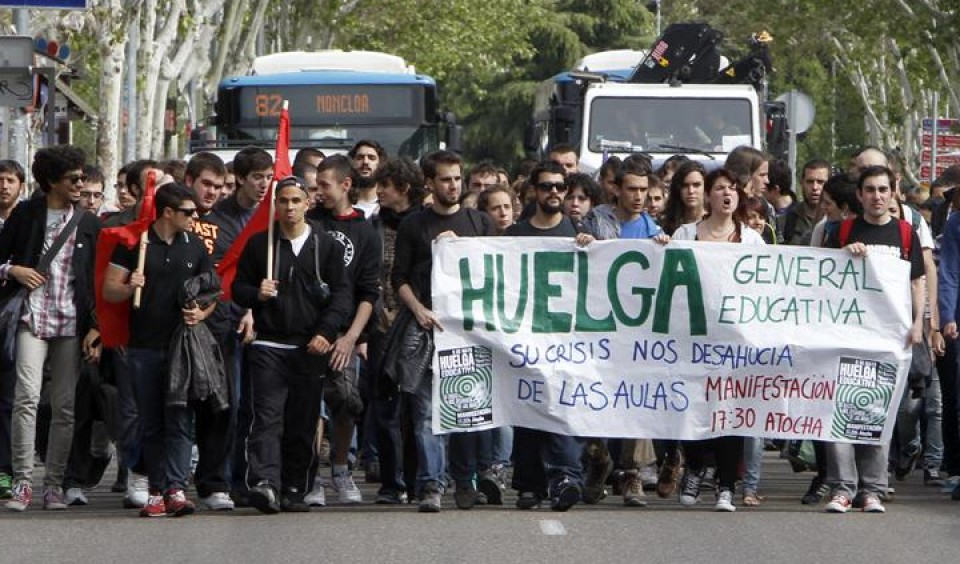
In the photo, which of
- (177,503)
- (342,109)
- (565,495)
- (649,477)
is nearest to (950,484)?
(649,477)

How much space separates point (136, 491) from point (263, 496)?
1002 millimetres

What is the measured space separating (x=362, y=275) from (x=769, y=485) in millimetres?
3103

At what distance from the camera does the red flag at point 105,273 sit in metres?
12.3

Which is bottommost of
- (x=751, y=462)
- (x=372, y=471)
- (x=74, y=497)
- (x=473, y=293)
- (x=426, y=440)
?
(x=372, y=471)

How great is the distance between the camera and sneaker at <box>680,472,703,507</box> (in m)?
12.7

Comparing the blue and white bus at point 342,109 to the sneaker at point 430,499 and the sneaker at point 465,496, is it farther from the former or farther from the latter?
the sneaker at point 430,499

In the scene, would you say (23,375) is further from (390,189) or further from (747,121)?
(747,121)

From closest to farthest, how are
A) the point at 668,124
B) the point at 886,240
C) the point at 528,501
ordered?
1. the point at 528,501
2. the point at 886,240
3. the point at 668,124

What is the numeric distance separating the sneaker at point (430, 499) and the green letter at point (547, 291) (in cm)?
104

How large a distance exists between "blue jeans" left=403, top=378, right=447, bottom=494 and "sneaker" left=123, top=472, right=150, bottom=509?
5.04 feet

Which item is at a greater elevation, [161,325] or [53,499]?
[161,325]

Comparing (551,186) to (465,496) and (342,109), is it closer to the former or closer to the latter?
(465,496)

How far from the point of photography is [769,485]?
14.2 metres

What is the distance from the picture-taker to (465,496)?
12.5m
